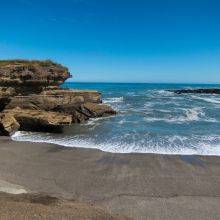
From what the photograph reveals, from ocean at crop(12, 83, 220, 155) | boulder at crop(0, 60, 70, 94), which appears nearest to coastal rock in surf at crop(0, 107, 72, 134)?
ocean at crop(12, 83, 220, 155)

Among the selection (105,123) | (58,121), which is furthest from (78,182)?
(105,123)

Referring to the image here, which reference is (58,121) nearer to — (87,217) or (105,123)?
(105,123)

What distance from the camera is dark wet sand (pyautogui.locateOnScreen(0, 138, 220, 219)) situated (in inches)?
416

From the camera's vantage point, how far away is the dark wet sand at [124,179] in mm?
10562

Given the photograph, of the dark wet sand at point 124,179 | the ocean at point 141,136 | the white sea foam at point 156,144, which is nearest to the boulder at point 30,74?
the ocean at point 141,136

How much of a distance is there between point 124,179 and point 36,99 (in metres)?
→ 15.4

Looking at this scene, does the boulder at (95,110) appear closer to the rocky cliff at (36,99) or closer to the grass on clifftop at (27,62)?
the rocky cliff at (36,99)

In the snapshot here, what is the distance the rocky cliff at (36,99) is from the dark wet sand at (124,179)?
5875 millimetres

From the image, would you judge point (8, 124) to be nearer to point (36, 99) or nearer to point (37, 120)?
point (37, 120)

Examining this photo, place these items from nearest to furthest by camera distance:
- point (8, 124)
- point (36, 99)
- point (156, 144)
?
point (156, 144) < point (8, 124) < point (36, 99)

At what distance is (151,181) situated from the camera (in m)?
13.0

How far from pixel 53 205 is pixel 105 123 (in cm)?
1922

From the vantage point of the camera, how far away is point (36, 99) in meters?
26.7

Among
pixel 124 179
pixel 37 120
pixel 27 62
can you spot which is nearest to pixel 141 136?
pixel 37 120
